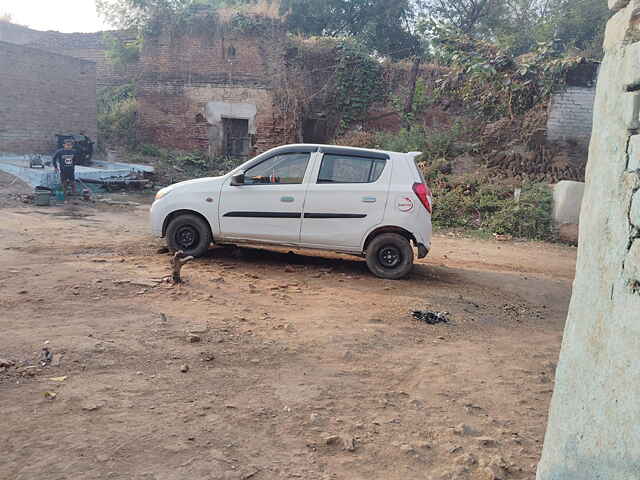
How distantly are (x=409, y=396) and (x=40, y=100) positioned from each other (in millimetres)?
18595

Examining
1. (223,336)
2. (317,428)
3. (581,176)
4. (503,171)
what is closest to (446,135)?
(503,171)

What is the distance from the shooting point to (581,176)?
44.2 feet

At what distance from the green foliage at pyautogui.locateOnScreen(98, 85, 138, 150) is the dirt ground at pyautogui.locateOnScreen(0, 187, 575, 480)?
14.4 m

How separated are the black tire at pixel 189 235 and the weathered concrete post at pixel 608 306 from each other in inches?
217

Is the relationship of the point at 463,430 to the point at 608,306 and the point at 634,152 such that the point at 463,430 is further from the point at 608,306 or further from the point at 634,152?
the point at 634,152

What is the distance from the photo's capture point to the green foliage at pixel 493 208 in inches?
461

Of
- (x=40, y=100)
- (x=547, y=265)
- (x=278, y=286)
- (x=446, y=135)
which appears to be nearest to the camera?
(x=278, y=286)

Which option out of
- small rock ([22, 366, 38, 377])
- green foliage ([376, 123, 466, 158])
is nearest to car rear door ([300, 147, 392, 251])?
small rock ([22, 366, 38, 377])

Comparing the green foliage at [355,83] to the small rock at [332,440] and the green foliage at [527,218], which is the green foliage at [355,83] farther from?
the small rock at [332,440]

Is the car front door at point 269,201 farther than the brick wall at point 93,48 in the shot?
No

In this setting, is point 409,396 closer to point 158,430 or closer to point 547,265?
point 158,430

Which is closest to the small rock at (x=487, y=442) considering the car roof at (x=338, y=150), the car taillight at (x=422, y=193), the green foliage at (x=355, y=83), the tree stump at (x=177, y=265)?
the tree stump at (x=177, y=265)

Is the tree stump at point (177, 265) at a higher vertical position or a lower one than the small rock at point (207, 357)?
higher

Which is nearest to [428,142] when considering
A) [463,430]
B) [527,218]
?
[527,218]
